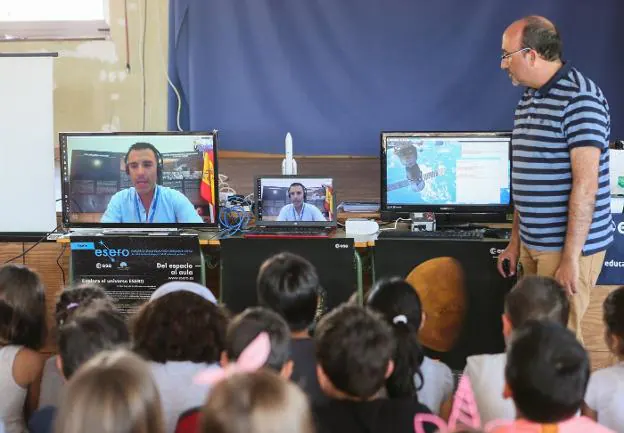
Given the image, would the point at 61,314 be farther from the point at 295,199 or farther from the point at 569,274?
the point at 569,274

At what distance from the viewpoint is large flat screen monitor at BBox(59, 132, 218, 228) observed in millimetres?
3346

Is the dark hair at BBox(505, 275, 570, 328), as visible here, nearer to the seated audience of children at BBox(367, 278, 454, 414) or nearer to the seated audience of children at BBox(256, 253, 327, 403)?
the seated audience of children at BBox(367, 278, 454, 414)

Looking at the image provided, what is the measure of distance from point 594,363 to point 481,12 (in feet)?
6.11

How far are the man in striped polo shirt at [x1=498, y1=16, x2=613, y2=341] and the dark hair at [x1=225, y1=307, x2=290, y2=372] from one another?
1.21 m

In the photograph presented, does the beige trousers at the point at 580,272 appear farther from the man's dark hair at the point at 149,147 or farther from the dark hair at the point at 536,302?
the man's dark hair at the point at 149,147

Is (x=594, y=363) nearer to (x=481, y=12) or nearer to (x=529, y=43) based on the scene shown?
(x=529, y=43)

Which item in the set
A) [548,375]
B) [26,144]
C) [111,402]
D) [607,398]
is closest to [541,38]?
[607,398]

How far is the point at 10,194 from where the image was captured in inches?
142

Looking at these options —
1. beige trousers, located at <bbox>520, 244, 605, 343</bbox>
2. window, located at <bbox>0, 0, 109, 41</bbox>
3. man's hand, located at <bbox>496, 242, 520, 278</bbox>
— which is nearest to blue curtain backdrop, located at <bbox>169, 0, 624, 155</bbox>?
window, located at <bbox>0, 0, 109, 41</bbox>

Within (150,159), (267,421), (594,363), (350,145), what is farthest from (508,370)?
(350,145)

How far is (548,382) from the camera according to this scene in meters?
1.41

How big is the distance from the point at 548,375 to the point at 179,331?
35.2 inches

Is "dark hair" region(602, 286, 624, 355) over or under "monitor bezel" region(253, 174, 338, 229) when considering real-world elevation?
under

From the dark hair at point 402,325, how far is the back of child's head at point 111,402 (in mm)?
782
